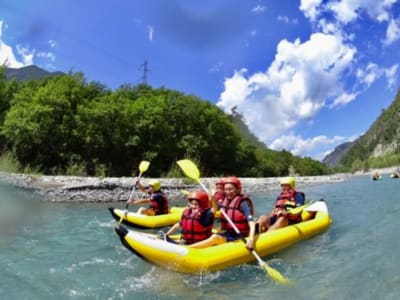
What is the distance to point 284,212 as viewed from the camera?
848 centimetres

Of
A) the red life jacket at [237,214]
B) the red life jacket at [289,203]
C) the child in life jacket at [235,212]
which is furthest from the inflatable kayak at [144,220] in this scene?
the red life jacket at [237,214]

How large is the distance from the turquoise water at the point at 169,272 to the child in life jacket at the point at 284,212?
2.18ft

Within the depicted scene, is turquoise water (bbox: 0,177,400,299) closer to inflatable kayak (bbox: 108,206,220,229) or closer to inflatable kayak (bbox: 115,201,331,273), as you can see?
inflatable kayak (bbox: 115,201,331,273)

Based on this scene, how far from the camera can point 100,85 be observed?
32.8m

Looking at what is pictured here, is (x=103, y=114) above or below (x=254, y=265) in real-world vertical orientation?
above

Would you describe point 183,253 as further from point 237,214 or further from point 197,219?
point 237,214

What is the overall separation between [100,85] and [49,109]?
28.4 feet

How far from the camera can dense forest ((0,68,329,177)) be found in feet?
80.6

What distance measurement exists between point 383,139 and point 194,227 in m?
138

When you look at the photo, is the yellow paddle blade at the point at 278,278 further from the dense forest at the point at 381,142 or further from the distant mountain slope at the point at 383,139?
the distant mountain slope at the point at 383,139

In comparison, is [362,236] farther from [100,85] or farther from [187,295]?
[100,85]

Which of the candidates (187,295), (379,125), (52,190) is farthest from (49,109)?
(379,125)

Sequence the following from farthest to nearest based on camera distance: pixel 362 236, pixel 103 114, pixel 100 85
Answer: pixel 100 85 → pixel 103 114 → pixel 362 236

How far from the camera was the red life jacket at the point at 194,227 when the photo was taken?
6.14 m
